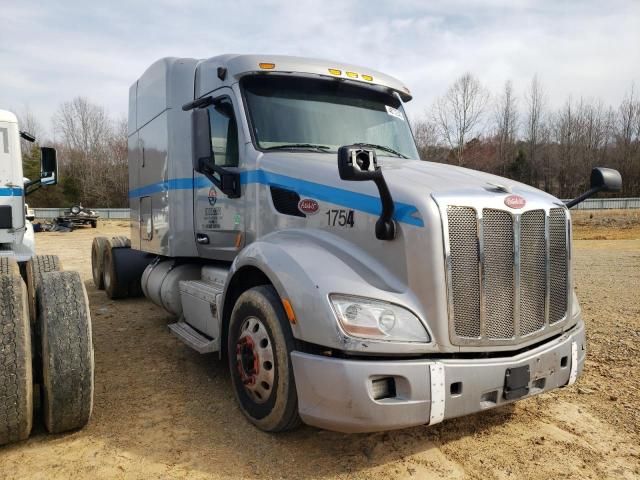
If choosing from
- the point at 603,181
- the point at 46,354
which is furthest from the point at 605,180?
the point at 46,354

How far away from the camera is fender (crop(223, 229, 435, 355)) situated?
9.55 feet

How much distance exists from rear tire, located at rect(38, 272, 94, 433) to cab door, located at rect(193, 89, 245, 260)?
1554 millimetres

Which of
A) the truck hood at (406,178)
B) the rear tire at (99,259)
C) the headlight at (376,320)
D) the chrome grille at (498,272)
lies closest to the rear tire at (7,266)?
the truck hood at (406,178)

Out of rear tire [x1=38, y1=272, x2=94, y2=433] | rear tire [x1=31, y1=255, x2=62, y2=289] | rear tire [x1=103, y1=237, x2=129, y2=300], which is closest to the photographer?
rear tire [x1=38, y1=272, x2=94, y2=433]

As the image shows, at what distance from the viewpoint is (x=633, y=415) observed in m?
3.87

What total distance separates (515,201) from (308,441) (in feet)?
6.99

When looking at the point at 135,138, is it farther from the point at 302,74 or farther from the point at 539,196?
the point at 539,196

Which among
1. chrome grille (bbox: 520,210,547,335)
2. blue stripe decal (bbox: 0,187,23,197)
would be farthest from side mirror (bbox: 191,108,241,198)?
chrome grille (bbox: 520,210,547,335)

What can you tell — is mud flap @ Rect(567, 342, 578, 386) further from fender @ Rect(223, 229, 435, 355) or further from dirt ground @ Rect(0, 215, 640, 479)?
fender @ Rect(223, 229, 435, 355)

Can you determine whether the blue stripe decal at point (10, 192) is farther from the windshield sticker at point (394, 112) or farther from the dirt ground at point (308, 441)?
the windshield sticker at point (394, 112)

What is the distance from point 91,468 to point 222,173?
256 centimetres

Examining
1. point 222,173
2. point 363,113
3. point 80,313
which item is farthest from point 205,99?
point 80,313

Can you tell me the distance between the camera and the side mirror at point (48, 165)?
6.17 metres

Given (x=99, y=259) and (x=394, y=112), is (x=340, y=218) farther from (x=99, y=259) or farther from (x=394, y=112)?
(x=99, y=259)
